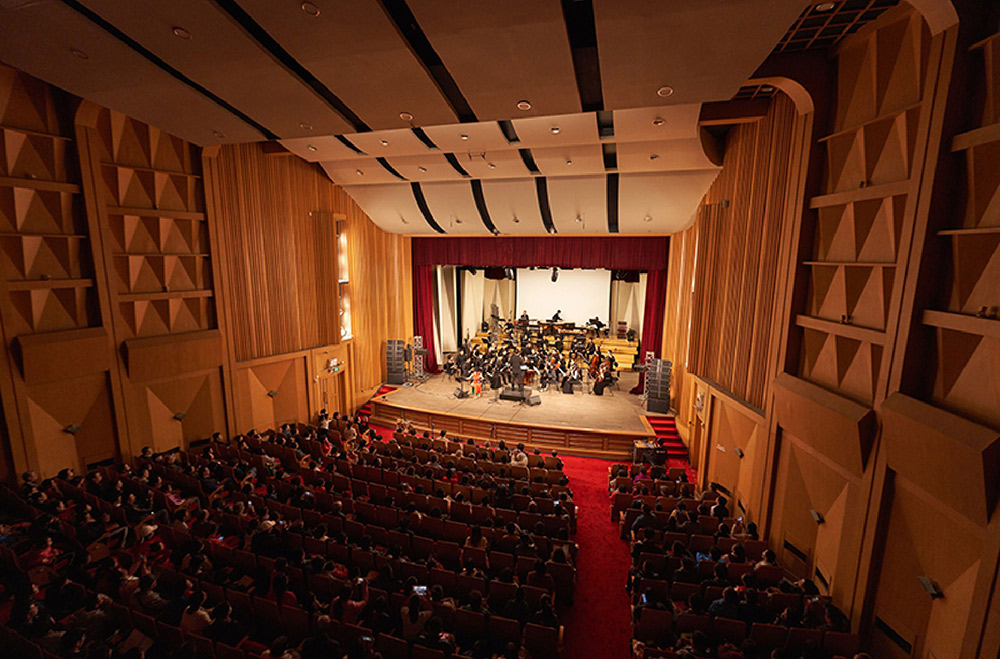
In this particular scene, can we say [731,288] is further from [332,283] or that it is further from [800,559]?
[332,283]

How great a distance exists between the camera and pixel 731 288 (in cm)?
786

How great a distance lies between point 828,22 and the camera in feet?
16.0

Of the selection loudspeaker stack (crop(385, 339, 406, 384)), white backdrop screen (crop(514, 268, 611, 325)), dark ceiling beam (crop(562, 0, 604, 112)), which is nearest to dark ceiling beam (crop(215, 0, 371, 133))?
dark ceiling beam (crop(562, 0, 604, 112))

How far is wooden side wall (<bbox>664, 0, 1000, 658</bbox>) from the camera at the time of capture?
3.66m

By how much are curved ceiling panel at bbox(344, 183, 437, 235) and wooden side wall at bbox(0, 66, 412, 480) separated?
110 centimetres

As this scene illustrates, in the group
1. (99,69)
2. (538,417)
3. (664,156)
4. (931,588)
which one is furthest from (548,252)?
(931,588)

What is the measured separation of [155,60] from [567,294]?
1818cm

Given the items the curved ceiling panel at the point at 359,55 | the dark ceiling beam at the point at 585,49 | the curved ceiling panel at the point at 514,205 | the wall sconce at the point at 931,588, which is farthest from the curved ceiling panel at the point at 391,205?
the wall sconce at the point at 931,588

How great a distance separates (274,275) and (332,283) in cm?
169

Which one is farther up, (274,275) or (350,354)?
(274,275)

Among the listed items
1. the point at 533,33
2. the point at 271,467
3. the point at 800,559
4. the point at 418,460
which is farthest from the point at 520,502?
the point at 533,33

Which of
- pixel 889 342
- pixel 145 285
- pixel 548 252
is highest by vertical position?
pixel 548 252

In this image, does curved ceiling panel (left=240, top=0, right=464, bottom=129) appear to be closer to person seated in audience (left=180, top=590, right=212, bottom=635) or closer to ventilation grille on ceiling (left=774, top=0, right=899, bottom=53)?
ventilation grille on ceiling (left=774, top=0, right=899, bottom=53)

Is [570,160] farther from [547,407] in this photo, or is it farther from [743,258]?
[547,407]
